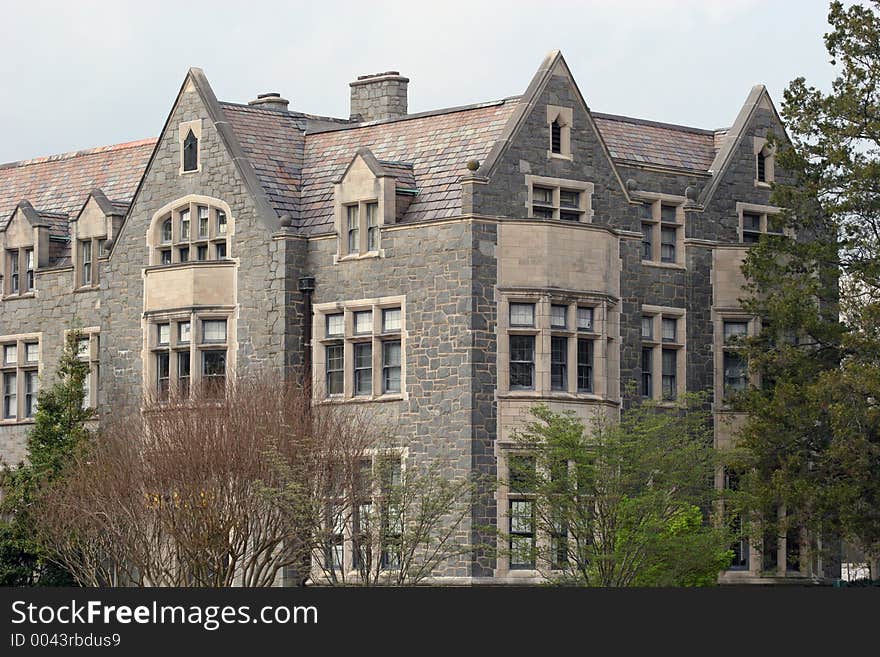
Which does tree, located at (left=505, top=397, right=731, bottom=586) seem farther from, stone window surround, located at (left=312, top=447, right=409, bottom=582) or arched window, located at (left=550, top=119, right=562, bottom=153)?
arched window, located at (left=550, top=119, right=562, bottom=153)

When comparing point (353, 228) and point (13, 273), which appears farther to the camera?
point (13, 273)

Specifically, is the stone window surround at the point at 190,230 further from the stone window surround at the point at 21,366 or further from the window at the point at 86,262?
the stone window surround at the point at 21,366

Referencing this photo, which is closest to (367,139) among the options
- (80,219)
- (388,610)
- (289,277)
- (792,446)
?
(289,277)

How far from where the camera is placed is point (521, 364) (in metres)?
58.5

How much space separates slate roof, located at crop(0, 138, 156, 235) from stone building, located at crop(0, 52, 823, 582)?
4.60ft

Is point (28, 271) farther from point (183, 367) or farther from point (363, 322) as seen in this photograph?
point (363, 322)

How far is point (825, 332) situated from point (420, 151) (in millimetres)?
11296

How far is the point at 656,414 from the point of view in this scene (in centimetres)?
6244

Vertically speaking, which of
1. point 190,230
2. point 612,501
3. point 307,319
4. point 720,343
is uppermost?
point 190,230

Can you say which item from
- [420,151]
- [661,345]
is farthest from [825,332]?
[420,151]

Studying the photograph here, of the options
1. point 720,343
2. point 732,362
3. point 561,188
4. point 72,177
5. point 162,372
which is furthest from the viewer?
point 72,177

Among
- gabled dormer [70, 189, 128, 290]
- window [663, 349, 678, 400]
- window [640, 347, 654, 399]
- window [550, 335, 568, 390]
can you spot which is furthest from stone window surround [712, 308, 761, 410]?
gabled dormer [70, 189, 128, 290]

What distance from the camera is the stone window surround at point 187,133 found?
6331 centimetres

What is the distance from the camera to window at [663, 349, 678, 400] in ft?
208
